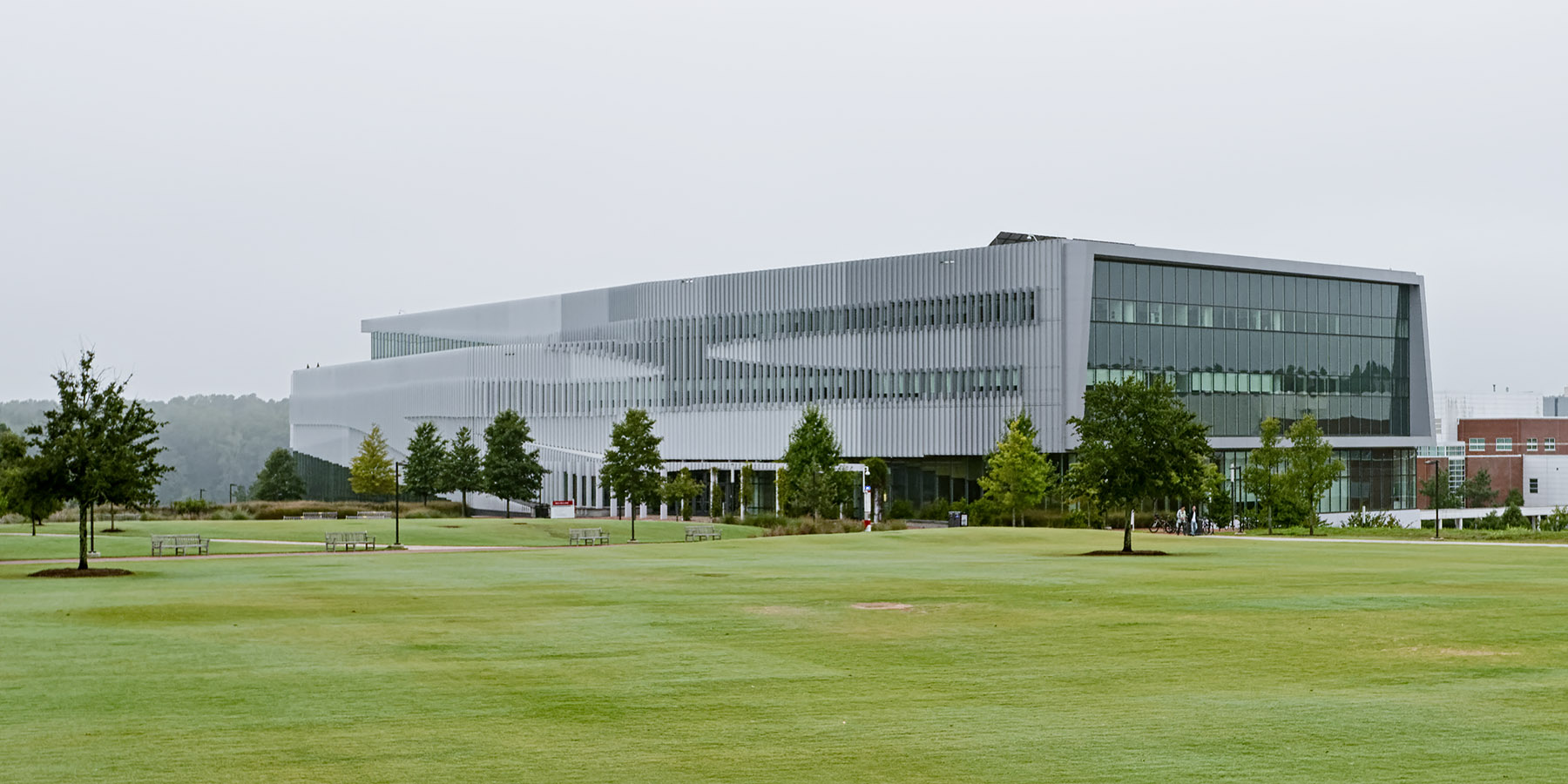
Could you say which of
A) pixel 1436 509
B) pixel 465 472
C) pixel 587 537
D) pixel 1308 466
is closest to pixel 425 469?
pixel 465 472

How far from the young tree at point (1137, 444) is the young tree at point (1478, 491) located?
99.2 meters

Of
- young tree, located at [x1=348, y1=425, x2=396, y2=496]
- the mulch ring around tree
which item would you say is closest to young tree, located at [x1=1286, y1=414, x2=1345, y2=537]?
the mulch ring around tree

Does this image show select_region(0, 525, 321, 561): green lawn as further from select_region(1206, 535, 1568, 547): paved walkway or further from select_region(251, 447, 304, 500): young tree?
select_region(251, 447, 304, 500): young tree

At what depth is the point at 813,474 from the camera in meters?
91.8

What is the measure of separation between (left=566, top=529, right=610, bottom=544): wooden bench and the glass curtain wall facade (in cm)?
3894

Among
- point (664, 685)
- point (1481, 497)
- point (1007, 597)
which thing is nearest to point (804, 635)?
point (664, 685)

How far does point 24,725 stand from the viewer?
17.0m

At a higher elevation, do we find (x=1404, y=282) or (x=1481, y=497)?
(x=1404, y=282)

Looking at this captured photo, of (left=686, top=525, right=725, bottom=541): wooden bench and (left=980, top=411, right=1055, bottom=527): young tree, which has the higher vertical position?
(left=980, top=411, right=1055, bottom=527): young tree

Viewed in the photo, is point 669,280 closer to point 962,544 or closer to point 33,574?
point 962,544

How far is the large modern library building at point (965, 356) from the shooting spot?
98.3 metres

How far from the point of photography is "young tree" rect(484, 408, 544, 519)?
108 metres

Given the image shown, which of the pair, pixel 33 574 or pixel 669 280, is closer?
pixel 33 574

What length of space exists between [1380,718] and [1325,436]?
98309 mm
